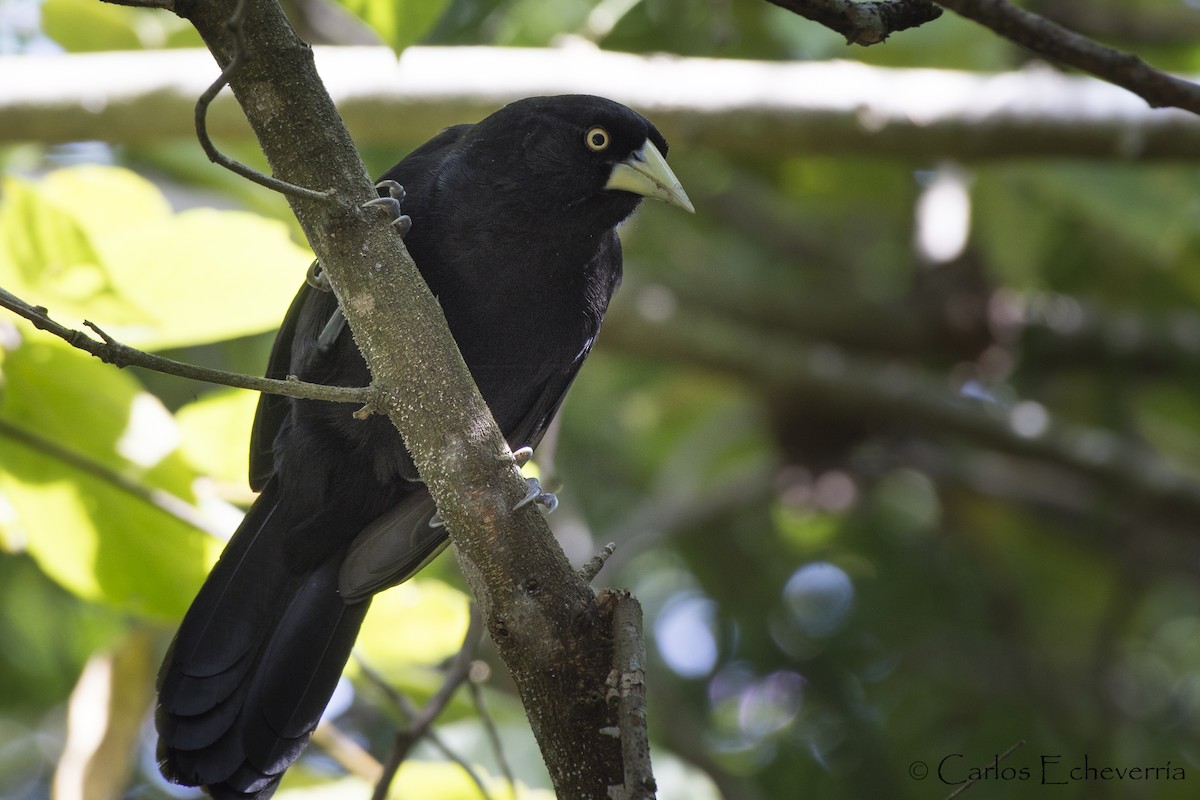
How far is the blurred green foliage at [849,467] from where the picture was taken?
4.08 metres

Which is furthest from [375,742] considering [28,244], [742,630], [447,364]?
[447,364]

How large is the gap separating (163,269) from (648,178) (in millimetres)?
1128

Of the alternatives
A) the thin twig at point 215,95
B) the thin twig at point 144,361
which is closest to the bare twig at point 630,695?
the thin twig at point 144,361

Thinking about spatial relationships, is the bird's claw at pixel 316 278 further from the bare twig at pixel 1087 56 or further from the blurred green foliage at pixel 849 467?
the bare twig at pixel 1087 56

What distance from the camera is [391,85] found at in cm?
350

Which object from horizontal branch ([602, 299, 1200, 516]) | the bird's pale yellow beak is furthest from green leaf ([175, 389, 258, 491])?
horizontal branch ([602, 299, 1200, 516])

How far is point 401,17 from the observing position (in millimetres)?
2523

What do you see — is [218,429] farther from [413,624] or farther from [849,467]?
[849,467]

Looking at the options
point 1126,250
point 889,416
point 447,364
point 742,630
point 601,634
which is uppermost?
point 1126,250

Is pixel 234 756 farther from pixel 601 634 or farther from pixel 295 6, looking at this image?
pixel 295 6

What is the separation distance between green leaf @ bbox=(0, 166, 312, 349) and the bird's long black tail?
20.5 inches

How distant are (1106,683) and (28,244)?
4.24 metres

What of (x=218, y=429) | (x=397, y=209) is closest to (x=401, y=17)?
(x=397, y=209)

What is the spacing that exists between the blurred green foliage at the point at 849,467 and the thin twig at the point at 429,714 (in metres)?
0.22
